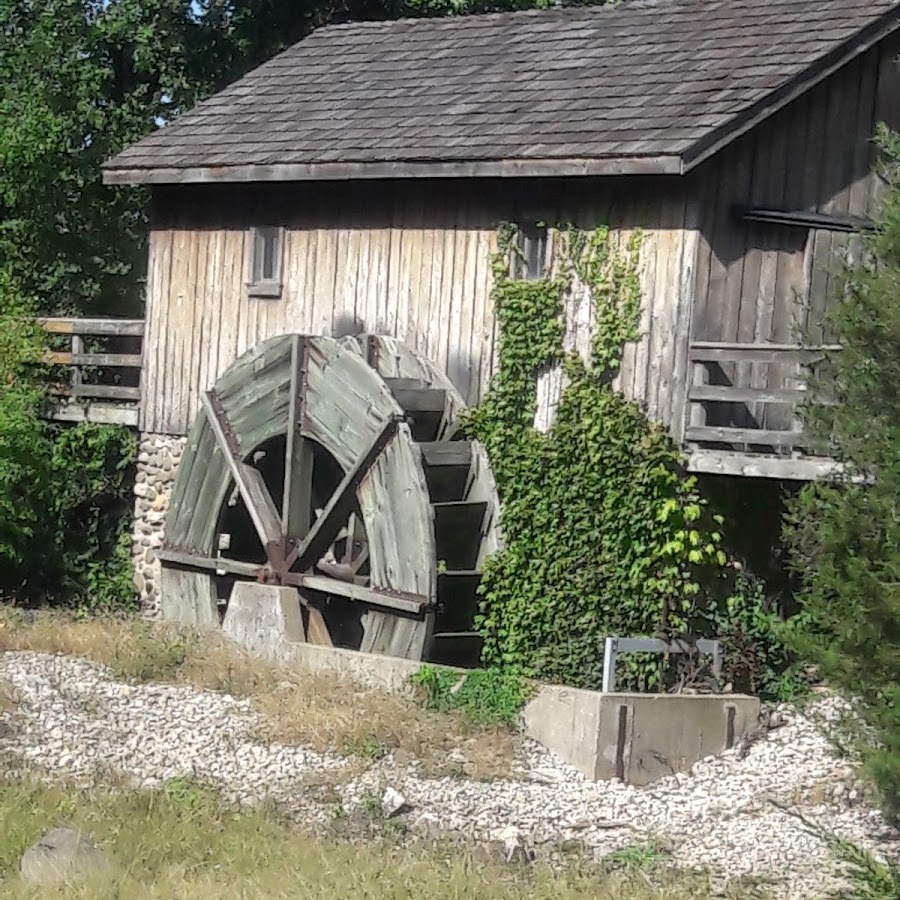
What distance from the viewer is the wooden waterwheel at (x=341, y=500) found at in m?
13.5

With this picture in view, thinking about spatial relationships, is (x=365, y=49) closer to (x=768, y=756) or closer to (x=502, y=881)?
(x=768, y=756)

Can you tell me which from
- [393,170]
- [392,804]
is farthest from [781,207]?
[392,804]

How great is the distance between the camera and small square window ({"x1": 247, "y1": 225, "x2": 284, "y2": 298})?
51.9 feet

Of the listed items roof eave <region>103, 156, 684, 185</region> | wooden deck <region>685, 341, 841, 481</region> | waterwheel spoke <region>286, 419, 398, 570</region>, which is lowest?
waterwheel spoke <region>286, 419, 398, 570</region>

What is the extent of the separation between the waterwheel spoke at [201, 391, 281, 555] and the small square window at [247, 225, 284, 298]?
1096 millimetres

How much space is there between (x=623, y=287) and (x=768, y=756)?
3.59 meters

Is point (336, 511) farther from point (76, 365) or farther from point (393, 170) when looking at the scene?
point (76, 365)

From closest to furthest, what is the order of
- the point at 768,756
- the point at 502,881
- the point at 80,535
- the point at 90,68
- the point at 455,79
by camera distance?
1. the point at 502,881
2. the point at 768,756
3. the point at 455,79
4. the point at 80,535
5. the point at 90,68

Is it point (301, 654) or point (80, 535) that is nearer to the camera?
point (301, 654)

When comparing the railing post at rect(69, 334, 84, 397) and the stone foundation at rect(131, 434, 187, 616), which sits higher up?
the railing post at rect(69, 334, 84, 397)

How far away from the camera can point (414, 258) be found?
14852 mm

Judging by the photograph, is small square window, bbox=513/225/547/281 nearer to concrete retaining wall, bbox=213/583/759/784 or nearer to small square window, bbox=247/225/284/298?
small square window, bbox=247/225/284/298

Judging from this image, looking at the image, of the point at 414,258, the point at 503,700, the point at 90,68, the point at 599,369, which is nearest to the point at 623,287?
the point at 599,369

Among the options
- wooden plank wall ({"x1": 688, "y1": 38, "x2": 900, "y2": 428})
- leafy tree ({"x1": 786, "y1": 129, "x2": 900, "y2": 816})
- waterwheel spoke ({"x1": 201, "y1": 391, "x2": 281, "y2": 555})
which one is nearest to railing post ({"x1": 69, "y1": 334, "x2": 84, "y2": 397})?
waterwheel spoke ({"x1": 201, "y1": 391, "x2": 281, "y2": 555})
